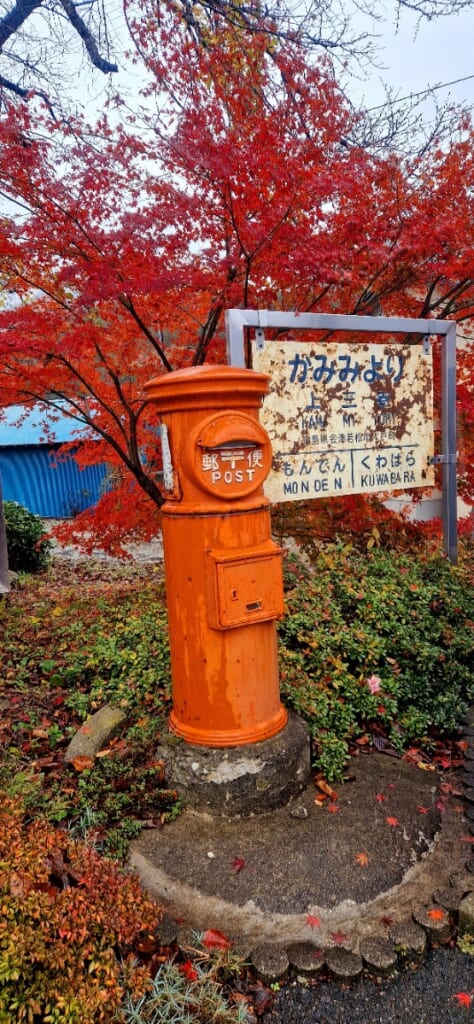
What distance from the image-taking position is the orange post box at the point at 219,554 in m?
2.83

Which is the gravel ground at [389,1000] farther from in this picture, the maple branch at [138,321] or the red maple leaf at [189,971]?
the maple branch at [138,321]

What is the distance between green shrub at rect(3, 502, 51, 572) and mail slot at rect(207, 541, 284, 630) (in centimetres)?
725

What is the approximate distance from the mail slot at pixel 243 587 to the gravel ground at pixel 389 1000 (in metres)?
1.40

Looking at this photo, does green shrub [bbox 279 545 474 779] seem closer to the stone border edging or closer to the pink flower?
the pink flower

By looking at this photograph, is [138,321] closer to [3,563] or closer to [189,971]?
[3,563]

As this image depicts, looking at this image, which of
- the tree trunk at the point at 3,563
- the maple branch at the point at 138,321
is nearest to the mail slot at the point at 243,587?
the maple branch at the point at 138,321

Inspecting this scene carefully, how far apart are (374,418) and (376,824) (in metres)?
2.70

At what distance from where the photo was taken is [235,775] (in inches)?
115

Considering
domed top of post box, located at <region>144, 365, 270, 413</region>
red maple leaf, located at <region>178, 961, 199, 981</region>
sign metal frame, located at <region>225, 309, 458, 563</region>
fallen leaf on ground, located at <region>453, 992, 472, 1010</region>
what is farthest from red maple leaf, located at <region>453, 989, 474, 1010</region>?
sign metal frame, located at <region>225, 309, 458, 563</region>

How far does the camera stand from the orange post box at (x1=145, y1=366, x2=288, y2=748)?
9.29ft

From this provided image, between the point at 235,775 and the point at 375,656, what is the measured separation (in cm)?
130

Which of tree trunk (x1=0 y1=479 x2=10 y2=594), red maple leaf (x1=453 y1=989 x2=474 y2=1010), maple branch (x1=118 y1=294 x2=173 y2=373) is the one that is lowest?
red maple leaf (x1=453 y1=989 x2=474 y2=1010)

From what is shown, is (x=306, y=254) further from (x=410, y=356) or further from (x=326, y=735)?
(x=326, y=735)

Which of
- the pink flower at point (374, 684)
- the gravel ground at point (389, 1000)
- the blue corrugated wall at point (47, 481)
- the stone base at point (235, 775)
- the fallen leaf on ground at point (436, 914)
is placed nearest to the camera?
the gravel ground at point (389, 1000)
